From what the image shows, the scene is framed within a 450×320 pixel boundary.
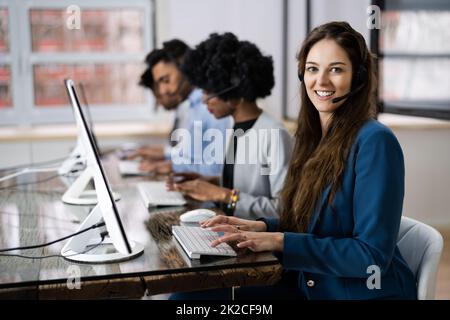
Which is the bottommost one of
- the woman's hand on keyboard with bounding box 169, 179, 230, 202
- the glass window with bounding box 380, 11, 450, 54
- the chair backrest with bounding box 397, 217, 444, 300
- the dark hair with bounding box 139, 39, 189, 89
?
the chair backrest with bounding box 397, 217, 444, 300

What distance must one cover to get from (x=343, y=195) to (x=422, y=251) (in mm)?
228

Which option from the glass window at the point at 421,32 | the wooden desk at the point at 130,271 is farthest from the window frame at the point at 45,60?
the wooden desk at the point at 130,271

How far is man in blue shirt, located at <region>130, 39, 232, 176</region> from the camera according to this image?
2672 mm

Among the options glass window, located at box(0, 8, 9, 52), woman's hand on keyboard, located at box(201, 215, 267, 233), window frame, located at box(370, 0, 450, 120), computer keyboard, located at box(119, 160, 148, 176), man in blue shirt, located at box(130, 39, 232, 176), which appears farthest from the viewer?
glass window, located at box(0, 8, 9, 52)

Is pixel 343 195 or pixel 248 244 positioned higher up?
pixel 343 195

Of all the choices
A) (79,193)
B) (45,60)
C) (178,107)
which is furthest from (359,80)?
(45,60)

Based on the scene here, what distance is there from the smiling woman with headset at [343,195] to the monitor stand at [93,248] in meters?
0.20

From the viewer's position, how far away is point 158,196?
1.81 m

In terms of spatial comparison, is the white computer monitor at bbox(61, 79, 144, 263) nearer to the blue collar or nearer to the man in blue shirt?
the man in blue shirt

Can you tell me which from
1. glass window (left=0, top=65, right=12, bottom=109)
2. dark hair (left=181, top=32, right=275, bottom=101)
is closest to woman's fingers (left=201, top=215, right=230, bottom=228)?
dark hair (left=181, top=32, right=275, bottom=101)

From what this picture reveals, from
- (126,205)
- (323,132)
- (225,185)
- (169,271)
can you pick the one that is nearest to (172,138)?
(225,185)

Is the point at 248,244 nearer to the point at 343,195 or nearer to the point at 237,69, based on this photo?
the point at 343,195

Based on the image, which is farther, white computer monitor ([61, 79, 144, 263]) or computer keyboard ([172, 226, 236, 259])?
computer keyboard ([172, 226, 236, 259])

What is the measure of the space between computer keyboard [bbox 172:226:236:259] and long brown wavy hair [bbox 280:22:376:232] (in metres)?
0.23
